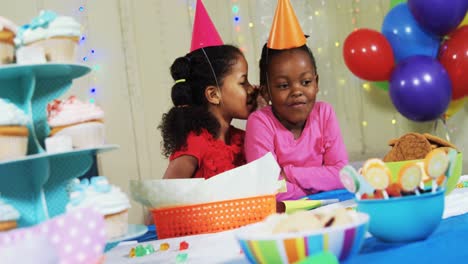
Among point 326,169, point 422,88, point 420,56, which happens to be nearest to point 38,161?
point 326,169

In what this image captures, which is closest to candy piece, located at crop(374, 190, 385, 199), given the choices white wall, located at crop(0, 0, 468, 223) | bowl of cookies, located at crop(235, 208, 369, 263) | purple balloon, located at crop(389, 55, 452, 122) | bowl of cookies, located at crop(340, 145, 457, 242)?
bowl of cookies, located at crop(340, 145, 457, 242)

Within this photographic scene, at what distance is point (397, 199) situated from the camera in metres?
0.73

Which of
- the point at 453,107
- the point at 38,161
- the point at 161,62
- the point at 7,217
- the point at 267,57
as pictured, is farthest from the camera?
the point at 161,62

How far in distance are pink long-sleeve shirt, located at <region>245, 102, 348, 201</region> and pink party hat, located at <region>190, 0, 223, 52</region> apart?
26 cm

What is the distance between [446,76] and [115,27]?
1414 mm

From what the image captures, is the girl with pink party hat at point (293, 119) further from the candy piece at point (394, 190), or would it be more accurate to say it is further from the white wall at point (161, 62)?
the white wall at point (161, 62)

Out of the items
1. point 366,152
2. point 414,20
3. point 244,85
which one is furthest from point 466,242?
point 366,152

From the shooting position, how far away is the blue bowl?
73 cm

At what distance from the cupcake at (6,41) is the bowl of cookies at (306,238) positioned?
395mm

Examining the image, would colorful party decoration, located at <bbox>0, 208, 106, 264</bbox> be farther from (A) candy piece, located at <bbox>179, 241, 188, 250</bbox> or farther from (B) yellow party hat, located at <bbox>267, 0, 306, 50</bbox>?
(B) yellow party hat, located at <bbox>267, 0, 306, 50</bbox>

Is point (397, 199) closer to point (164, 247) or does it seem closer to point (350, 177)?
point (350, 177)

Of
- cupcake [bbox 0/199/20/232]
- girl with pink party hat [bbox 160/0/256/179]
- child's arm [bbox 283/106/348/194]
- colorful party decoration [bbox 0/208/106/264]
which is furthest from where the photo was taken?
girl with pink party hat [bbox 160/0/256/179]

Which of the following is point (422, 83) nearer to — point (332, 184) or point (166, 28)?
point (332, 184)

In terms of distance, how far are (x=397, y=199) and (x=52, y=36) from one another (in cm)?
49
